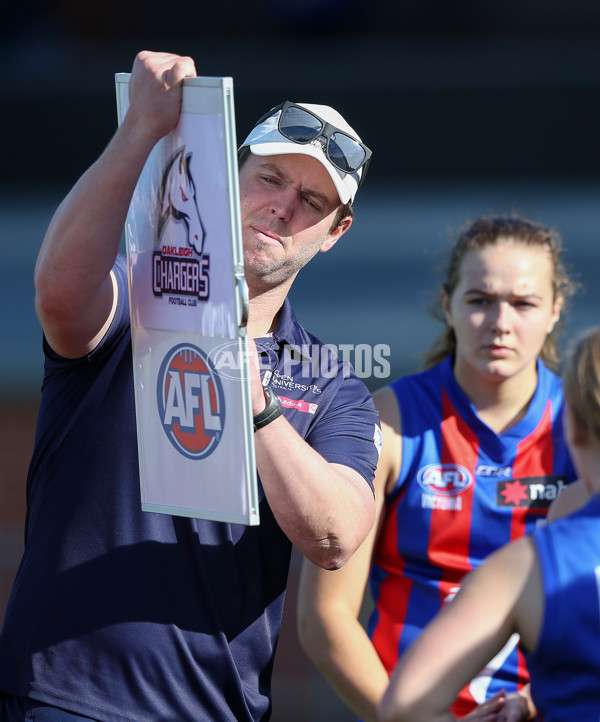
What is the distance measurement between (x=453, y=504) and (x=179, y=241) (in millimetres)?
1157

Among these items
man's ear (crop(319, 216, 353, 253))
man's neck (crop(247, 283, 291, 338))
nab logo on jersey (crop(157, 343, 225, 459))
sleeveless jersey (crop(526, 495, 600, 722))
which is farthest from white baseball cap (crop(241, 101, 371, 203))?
sleeveless jersey (crop(526, 495, 600, 722))

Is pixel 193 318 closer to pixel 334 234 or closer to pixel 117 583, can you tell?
pixel 117 583

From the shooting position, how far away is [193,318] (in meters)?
1.91

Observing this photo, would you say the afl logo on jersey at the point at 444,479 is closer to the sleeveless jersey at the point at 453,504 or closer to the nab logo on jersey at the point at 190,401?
the sleeveless jersey at the point at 453,504

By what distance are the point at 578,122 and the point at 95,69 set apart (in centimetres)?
725

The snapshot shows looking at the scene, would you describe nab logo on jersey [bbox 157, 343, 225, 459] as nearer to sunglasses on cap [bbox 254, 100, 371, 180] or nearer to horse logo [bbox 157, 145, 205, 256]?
horse logo [bbox 157, 145, 205, 256]

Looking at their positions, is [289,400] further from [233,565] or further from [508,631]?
[508,631]

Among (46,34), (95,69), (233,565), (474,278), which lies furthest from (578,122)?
(233,565)

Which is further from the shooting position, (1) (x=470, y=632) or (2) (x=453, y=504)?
(2) (x=453, y=504)

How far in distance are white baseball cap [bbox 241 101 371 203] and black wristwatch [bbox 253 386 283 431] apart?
66cm

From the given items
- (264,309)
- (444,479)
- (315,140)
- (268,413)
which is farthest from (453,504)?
(315,140)

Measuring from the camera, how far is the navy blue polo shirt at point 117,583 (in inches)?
79.4

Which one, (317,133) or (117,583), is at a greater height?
(317,133)

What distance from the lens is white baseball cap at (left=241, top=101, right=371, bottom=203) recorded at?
7.64 ft
